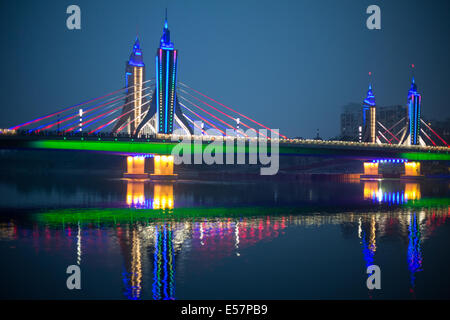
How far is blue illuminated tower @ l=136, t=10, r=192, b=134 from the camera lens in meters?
75.9

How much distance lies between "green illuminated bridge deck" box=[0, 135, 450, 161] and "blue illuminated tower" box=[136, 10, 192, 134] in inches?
331

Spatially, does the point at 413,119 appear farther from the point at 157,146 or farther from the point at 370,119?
the point at 157,146

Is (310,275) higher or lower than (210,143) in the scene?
lower

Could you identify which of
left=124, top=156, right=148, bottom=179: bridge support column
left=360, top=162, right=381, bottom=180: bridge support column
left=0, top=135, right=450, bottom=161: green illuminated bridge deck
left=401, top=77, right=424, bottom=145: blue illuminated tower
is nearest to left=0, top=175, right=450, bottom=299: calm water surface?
left=0, top=135, right=450, bottom=161: green illuminated bridge deck

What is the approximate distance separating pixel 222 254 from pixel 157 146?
51.6 metres

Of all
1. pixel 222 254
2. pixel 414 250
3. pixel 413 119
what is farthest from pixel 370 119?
pixel 222 254

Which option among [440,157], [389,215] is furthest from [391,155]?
[389,215]

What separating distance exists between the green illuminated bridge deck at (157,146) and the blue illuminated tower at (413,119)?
80.6 ft

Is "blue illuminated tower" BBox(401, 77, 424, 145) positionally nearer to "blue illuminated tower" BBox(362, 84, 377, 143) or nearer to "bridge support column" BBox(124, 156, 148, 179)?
"blue illuminated tower" BBox(362, 84, 377, 143)

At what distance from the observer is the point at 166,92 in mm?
77812
